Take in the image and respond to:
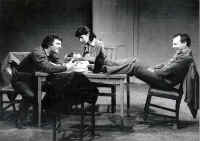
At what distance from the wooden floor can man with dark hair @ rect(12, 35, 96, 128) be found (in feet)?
0.69

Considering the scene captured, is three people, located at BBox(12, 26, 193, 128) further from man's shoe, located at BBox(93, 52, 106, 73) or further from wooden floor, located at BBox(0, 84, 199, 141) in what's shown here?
wooden floor, located at BBox(0, 84, 199, 141)

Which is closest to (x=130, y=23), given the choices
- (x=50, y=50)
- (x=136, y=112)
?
(x=136, y=112)

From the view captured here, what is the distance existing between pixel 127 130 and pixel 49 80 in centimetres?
107

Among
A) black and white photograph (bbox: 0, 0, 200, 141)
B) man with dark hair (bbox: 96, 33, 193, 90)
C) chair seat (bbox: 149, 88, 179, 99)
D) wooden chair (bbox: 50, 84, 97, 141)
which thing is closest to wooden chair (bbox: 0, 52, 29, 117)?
black and white photograph (bbox: 0, 0, 200, 141)

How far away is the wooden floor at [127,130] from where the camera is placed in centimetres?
363

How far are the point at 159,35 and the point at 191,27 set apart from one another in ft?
2.03

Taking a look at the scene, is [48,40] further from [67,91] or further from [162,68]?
[162,68]

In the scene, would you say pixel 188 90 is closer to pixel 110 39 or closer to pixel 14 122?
pixel 14 122

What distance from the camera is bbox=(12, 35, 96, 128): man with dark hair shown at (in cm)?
322

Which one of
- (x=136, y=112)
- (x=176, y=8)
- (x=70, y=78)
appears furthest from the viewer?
(x=176, y=8)

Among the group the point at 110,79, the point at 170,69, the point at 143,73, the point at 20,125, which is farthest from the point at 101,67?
the point at 20,125

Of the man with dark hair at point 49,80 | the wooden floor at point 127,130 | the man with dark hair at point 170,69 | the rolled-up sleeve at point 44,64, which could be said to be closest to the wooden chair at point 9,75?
the man with dark hair at point 49,80

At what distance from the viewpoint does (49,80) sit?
3594mm

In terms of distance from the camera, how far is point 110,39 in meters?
6.80
